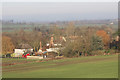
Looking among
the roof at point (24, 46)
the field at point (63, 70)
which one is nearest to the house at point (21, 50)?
the roof at point (24, 46)

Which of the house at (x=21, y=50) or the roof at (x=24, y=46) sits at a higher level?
the roof at (x=24, y=46)

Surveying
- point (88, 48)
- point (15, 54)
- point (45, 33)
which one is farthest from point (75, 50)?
point (45, 33)

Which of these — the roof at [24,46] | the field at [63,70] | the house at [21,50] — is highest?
the roof at [24,46]

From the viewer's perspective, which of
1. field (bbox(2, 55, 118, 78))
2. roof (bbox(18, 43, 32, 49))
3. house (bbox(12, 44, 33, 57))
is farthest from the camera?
roof (bbox(18, 43, 32, 49))

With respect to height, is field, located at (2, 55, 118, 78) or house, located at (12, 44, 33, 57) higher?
house, located at (12, 44, 33, 57)

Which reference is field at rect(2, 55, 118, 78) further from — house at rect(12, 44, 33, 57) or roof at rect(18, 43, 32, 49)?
roof at rect(18, 43, 32, 49)

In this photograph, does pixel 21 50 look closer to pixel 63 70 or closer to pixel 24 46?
pixel 24 46

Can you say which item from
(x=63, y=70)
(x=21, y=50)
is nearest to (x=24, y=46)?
(x=21, y=50)

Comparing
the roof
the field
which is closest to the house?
the roof

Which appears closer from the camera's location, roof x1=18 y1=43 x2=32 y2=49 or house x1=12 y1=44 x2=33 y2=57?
house x1=12 y1=44 x2=33 y2=57

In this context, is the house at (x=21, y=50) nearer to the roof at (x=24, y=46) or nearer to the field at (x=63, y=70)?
the roof at (x=24, y=46)

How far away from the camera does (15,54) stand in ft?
97.9

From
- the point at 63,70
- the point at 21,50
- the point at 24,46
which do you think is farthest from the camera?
the point at 24,46

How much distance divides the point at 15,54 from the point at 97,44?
11.7 m
